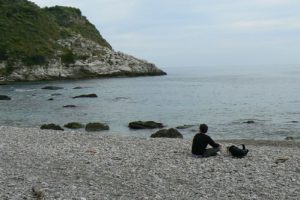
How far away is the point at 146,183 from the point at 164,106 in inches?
2060

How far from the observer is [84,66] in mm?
140250

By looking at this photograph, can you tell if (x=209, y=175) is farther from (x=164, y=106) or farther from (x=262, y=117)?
(x=164, y=106)

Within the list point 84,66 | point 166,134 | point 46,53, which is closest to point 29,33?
point 46,53

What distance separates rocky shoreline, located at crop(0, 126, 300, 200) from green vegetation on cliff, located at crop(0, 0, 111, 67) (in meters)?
110

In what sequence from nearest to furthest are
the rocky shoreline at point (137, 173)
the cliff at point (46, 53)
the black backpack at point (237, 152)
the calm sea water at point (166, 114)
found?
the rocky shoreline at point (137, 173) → the black backpack at point (237, 152) → the calm sea water at point (166, 114) → the cliff at point (46, 53)

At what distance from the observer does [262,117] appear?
175 feet

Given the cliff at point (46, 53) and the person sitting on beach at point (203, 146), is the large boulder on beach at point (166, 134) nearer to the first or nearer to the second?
the person sitting on beach at point (203, 146)

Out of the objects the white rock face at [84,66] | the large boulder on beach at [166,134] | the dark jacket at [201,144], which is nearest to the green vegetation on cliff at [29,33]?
the white rock face at [84,66]

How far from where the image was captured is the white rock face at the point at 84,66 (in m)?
130

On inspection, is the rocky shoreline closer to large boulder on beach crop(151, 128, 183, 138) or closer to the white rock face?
large boulder on beach crop(151, 128, 183, 138)

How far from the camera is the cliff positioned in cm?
13075

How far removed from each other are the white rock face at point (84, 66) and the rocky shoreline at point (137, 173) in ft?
349

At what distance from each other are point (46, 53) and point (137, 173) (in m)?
123

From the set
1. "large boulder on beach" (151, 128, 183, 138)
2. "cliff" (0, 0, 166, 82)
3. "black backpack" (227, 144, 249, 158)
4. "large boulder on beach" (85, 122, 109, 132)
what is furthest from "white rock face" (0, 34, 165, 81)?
"black backpack" (227, 144, 249, 158)
